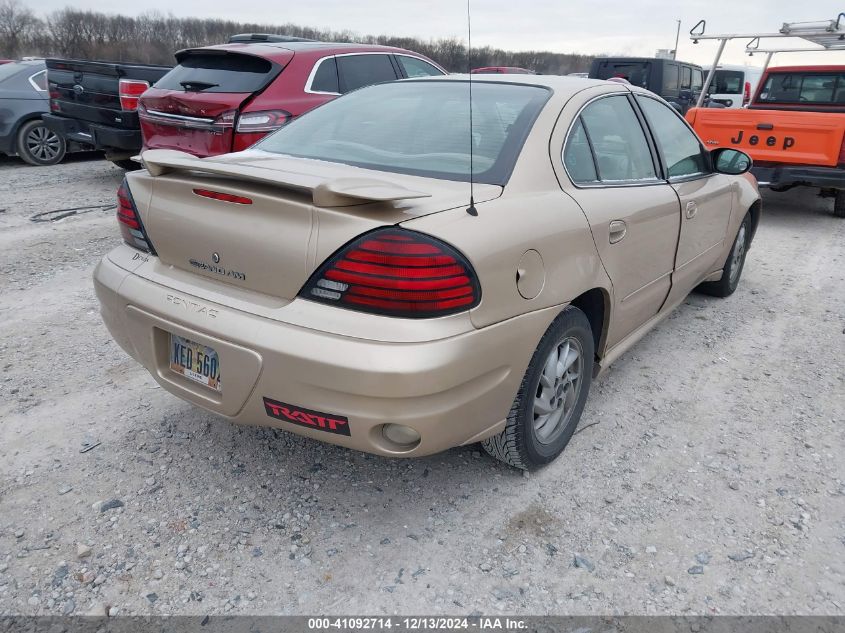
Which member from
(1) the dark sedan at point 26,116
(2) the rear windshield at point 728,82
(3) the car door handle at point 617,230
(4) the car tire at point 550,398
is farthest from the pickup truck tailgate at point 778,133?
(2) the rear windshield at point 728,82

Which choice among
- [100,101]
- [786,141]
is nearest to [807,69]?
[786,141]

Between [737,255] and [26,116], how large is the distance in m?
9.37

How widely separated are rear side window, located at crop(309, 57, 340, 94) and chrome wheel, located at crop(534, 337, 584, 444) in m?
4.32

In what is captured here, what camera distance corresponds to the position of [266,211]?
2143 mm

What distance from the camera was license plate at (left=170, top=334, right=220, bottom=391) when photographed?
227 cm

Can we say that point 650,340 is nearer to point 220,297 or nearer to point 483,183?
point 483,183

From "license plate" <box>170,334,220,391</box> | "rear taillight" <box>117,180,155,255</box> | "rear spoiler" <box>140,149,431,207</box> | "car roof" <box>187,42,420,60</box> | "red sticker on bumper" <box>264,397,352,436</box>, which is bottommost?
"red sticker on bumper" <box>264,397,352,436</box>

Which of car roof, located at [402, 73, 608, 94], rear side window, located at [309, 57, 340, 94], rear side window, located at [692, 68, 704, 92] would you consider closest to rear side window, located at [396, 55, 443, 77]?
rear side window, located at [309, 57, 340, 94]

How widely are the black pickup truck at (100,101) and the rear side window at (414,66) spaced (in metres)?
2.96

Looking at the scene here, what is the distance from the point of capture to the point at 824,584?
7.19ft

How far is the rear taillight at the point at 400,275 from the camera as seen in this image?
1989 mm

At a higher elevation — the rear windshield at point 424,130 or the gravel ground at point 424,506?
the rear windshield at point 424,130

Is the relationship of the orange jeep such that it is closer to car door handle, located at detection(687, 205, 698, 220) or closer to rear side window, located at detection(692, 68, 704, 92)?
car door handle, located at detection(687, 205, 698, 220)

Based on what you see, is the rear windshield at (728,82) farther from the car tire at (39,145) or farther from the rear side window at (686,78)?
the car tire at (39,145)
